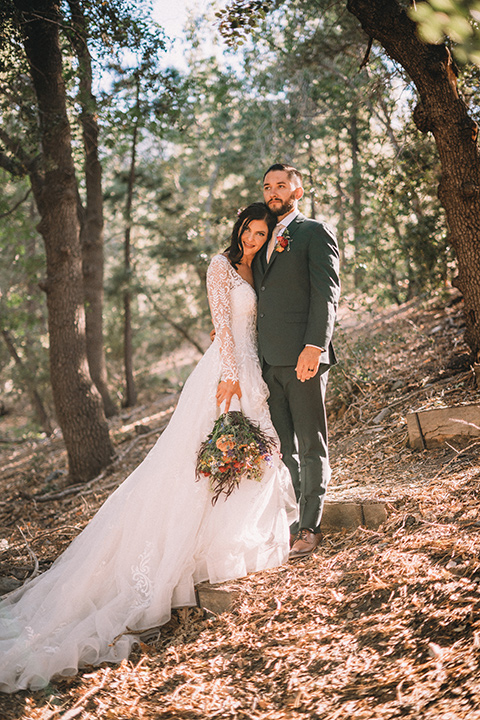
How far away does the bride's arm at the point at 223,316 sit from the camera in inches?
133

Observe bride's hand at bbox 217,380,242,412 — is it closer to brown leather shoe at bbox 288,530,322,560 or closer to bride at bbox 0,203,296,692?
bride at bbox 0,203,296,692

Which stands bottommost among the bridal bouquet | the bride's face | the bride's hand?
the bridal bouquet

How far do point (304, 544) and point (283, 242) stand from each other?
180 cm

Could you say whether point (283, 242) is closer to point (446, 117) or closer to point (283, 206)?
point (283, 206)

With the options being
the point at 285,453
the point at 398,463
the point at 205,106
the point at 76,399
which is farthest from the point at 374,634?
the point at 205,106

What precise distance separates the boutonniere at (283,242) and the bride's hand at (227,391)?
853 mm

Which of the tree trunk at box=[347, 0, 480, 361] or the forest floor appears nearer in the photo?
the forest floor

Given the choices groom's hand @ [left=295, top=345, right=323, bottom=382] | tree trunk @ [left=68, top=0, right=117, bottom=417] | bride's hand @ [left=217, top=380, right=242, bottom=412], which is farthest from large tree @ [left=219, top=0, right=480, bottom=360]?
tree trunk @ [left=68, top=0, right=117, bottom=417]

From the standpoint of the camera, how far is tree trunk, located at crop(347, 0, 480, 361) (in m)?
4.10

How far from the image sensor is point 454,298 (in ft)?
23.7

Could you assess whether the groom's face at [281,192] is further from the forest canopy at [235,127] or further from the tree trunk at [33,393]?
the tree trunk at [33,393]

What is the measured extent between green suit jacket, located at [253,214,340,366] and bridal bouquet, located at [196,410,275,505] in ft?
1.46

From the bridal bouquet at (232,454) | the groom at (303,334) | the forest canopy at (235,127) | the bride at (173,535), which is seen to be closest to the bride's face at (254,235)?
the bride at (173,535)

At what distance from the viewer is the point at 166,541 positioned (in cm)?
315
